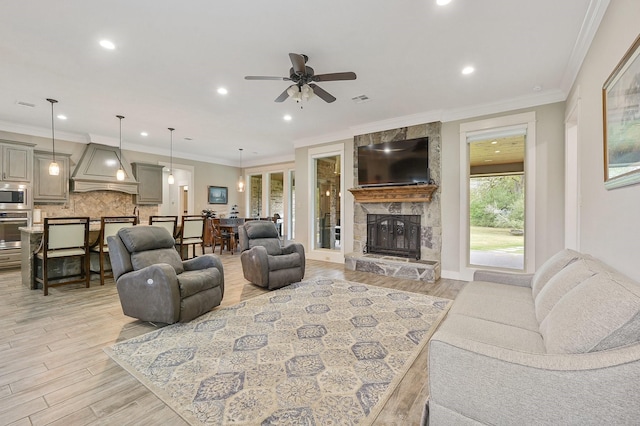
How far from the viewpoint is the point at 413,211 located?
5.20 metres

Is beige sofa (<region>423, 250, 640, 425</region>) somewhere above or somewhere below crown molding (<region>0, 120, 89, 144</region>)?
below

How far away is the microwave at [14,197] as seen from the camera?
5.07 m

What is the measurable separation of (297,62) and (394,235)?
3673 mm

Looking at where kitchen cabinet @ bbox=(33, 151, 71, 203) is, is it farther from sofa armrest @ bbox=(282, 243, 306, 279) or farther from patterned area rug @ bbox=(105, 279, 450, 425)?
patterned area rug @ bbox=(105, 279, 450, 425)

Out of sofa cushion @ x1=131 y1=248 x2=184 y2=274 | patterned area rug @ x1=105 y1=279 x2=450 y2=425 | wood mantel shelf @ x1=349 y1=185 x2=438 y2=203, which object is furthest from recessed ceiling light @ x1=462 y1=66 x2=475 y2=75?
sofa cushion @ x1=131 y1=248 x2=184 y2=274

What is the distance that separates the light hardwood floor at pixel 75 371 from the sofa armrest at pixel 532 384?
1.86 ft

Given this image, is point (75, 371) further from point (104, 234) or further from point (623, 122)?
point (623, 122)

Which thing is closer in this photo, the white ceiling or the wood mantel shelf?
the white ceiling

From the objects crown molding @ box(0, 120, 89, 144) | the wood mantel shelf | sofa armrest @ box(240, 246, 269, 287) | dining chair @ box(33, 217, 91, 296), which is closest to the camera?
dining chair @ box(33, 217, 91, 296)

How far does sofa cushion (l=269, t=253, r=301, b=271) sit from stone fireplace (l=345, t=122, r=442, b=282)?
5.01 feet

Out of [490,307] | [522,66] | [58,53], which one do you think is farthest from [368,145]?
[58,53]

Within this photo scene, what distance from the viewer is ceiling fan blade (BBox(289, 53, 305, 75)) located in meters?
2.66

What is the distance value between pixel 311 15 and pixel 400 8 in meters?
0.74

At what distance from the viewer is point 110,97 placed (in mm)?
4219
